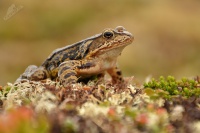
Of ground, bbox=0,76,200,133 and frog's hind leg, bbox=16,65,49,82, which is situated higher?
frog's hind leg, bbox=16,65,49,82

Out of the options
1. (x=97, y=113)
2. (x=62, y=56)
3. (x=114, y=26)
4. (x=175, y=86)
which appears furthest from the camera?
(x=114, y=26)

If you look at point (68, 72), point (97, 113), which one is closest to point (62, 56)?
point (68, 72)

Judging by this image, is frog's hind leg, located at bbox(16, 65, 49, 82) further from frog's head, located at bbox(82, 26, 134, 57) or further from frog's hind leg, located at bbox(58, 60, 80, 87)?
frog's head, located at bbox(82, 26, 134, 57)

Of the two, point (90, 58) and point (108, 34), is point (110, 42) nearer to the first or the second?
point (108, 34)

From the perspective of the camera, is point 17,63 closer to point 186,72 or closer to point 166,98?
point 186,72

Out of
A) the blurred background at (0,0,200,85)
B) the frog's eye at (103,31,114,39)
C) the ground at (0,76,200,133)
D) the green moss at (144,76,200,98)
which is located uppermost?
the blurred background at (0,0,200,85)

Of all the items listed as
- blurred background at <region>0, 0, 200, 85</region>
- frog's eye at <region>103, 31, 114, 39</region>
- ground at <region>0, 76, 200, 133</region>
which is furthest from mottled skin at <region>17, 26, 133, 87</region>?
blurred background at <region>0, 0, 200, 85</region>

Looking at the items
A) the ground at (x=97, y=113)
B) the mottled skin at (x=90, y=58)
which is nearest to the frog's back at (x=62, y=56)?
the mottled skin at (x=90, y=58)
